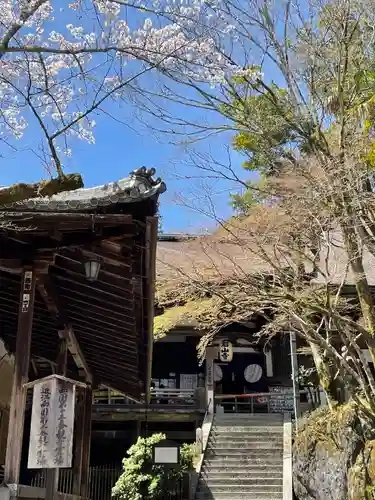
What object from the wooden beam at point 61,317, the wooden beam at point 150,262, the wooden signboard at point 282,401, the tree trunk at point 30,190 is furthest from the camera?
the wooden signboard at point 282,401

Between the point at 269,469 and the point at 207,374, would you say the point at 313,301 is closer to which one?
the point at 269,469

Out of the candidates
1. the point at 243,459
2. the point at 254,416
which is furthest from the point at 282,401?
the point at 243,459

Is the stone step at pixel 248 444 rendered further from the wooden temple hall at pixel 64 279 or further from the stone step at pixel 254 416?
the wooden temple hall at pixel 64 279

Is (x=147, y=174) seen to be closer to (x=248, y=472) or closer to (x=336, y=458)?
(x=336, y=458)

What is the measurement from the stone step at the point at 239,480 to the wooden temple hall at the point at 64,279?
8136 millimetres

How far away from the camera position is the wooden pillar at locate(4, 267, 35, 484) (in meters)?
4.40

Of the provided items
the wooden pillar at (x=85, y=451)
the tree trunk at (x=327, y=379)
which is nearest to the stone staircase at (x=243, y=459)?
the tree trunk at (x=327, y=379)

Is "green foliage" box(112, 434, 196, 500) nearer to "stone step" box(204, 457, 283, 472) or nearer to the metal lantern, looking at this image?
Answer: "stone step" box(204, 457, 283, 472)

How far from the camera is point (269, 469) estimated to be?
48.5 ft

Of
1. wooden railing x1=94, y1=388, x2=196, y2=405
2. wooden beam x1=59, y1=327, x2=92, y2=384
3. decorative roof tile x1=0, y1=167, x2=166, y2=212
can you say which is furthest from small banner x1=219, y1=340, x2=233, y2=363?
decorative roof tile x1=0, y1=167, x2=166, y2=212

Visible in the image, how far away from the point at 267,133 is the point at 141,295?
186 inches

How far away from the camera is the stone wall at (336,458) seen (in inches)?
403

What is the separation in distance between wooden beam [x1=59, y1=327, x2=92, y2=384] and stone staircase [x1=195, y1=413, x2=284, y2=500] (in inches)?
245

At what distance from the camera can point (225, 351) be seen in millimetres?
18625
